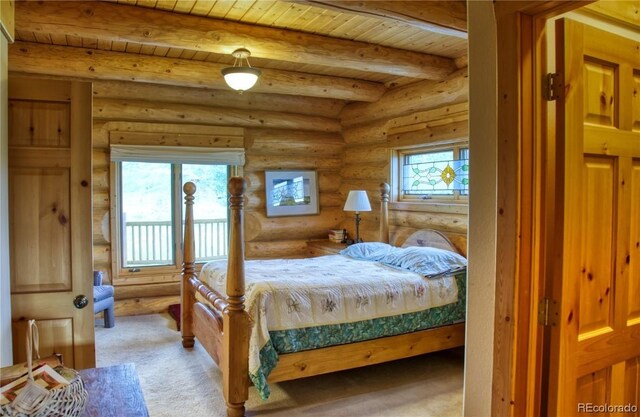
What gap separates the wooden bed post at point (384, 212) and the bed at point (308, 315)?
1166mm

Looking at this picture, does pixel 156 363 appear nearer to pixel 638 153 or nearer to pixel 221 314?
pixel 221 314

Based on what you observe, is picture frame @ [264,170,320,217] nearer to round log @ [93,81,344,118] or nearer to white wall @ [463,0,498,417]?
round log @ [93,81,344,118]

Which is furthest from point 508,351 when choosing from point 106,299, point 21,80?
point 106,299

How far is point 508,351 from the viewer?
4.93 ft

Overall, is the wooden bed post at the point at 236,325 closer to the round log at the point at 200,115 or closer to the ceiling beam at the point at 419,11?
the ceiling beam at the point at 419,11

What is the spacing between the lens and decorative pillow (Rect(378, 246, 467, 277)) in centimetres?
354

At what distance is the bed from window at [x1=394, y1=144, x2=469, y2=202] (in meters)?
1.15

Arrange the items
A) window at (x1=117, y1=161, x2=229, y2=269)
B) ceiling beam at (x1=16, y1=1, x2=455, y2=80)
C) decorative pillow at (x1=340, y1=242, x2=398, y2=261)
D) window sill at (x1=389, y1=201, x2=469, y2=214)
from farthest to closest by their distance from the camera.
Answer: window at (x1=117, y1=161, x2=229, y2=269) < window sill at (x1=389, y1=201, x2=469, y2=214) < decorative pillow at (x1=340, y1=242, x2=398, y2=261) < ceiling beam at (x1=16, y1=1, x2=455, y2=80)

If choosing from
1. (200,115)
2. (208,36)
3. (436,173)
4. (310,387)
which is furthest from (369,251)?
(200,115)

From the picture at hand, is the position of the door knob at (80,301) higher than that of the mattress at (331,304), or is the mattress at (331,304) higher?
the door knob at (80,301)

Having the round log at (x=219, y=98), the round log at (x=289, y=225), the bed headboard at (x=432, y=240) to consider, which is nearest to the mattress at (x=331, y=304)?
the bed headboard at (x=432, y=240)

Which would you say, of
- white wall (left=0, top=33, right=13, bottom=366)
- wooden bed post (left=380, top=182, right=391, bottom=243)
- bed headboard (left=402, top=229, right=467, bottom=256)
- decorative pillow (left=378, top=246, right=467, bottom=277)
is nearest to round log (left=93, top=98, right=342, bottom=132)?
wooden bed post (left=380, top=182, right=391, bottom=243)

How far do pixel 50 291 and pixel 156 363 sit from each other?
1718 mm

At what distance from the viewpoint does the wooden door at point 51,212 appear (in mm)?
2139
